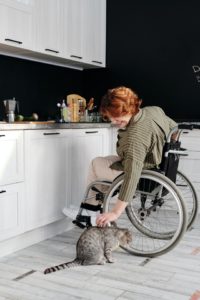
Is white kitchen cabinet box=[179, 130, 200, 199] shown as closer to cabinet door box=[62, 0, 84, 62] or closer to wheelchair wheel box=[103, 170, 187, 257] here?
Result: wheelchair wheel box=[103, 170, 187, 257]

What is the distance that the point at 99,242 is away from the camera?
273 centimetres

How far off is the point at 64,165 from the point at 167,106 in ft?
4.96

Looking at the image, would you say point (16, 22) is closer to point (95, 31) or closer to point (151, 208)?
point (95, 31)

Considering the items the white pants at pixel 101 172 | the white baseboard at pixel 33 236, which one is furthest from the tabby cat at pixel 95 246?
the white baseboard at pixel 33 236

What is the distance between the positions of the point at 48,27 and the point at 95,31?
0.83 m

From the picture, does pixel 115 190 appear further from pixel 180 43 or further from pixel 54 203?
pixel 180 43

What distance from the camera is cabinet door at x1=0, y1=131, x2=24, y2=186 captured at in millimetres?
2854

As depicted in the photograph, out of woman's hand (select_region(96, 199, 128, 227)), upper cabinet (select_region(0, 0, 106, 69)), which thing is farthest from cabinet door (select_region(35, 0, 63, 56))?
woman's hand (select_region(96, 199, 128, 227))

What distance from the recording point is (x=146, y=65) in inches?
181

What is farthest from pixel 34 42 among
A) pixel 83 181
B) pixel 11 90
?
pixel 83 181

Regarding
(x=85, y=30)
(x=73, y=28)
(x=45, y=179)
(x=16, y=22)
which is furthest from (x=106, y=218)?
(x=85, y=30)

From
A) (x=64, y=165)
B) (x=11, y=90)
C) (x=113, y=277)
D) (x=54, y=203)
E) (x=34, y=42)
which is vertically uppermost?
(x=34, y=42)

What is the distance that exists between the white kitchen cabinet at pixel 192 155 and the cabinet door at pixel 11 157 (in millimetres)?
1698

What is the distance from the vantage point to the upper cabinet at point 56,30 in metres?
3.41
